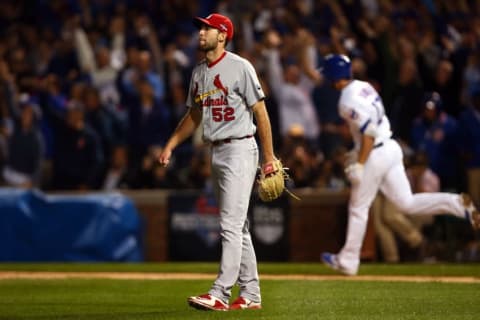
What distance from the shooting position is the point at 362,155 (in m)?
12.2

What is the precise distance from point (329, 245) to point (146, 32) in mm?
5807

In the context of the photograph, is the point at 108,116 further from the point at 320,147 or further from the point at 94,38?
the point at 320,147

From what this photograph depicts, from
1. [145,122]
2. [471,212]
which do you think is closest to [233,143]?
[471,212]

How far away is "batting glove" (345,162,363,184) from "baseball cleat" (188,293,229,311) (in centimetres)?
417

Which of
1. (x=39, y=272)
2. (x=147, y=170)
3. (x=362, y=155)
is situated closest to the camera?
(x=362, y=155)

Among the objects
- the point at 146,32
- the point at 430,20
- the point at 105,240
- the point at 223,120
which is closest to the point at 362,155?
the point at 223,120

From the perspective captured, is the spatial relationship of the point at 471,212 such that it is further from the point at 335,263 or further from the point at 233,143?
the point at 233,143

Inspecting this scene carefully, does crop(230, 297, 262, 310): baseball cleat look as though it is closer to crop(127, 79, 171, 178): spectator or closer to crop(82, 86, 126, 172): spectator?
crop(127, 79, 171, 178): spectator

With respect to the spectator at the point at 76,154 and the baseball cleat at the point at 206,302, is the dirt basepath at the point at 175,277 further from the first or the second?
the spectator at the point at 76,154

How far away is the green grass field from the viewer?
27.2 ft

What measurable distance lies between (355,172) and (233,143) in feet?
12.5

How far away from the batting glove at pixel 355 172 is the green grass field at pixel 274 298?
3.90 ft

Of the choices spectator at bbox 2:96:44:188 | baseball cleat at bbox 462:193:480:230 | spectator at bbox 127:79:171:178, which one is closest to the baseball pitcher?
baseball cleat at bbox 462:193:480:230

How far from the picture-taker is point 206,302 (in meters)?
8.30
